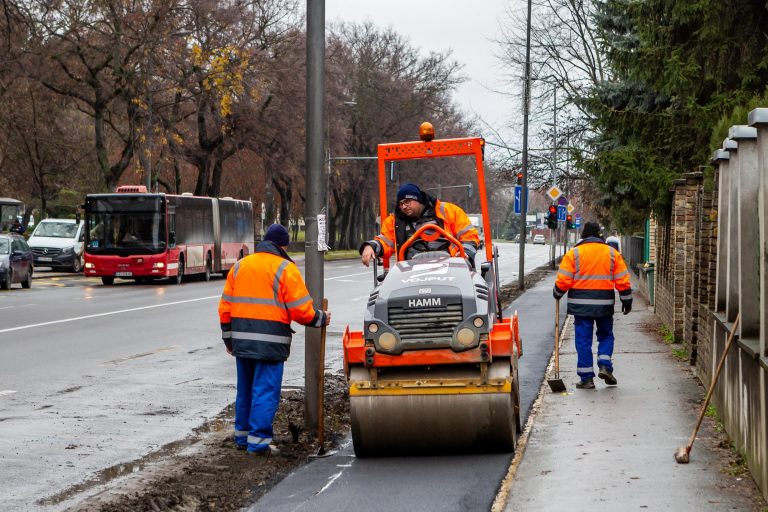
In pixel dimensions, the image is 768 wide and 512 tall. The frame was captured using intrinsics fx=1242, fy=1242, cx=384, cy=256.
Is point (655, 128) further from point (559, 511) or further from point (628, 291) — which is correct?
point (559, 511)

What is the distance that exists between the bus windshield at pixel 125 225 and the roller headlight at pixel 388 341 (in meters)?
29.0

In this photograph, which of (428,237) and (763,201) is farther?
(428,237)

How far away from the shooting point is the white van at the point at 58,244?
4556 cm

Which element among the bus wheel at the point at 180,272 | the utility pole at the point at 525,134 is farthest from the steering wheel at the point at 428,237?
the bus wheel at the point at 180,272

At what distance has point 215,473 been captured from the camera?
354 inches

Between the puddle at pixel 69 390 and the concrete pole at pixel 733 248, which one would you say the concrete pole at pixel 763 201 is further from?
the puddle at pixel 69 390

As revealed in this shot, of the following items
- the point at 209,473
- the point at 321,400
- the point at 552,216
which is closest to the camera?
the point at 209,473

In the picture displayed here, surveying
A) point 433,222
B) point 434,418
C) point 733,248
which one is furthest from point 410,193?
point 733,248

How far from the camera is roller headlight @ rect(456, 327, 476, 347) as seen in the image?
9.26 meters

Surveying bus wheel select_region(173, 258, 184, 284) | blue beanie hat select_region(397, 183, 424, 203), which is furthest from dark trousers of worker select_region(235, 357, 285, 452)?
bus wheel select_region(173, 258, 184, 284)

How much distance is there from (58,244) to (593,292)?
116 ft

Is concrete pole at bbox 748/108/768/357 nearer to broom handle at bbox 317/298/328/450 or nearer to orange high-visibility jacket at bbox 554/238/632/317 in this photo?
broom handle at bbox 317/298/328/450

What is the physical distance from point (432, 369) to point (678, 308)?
9286 mm

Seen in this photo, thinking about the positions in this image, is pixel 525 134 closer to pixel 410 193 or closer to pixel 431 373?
pixel 410 193
